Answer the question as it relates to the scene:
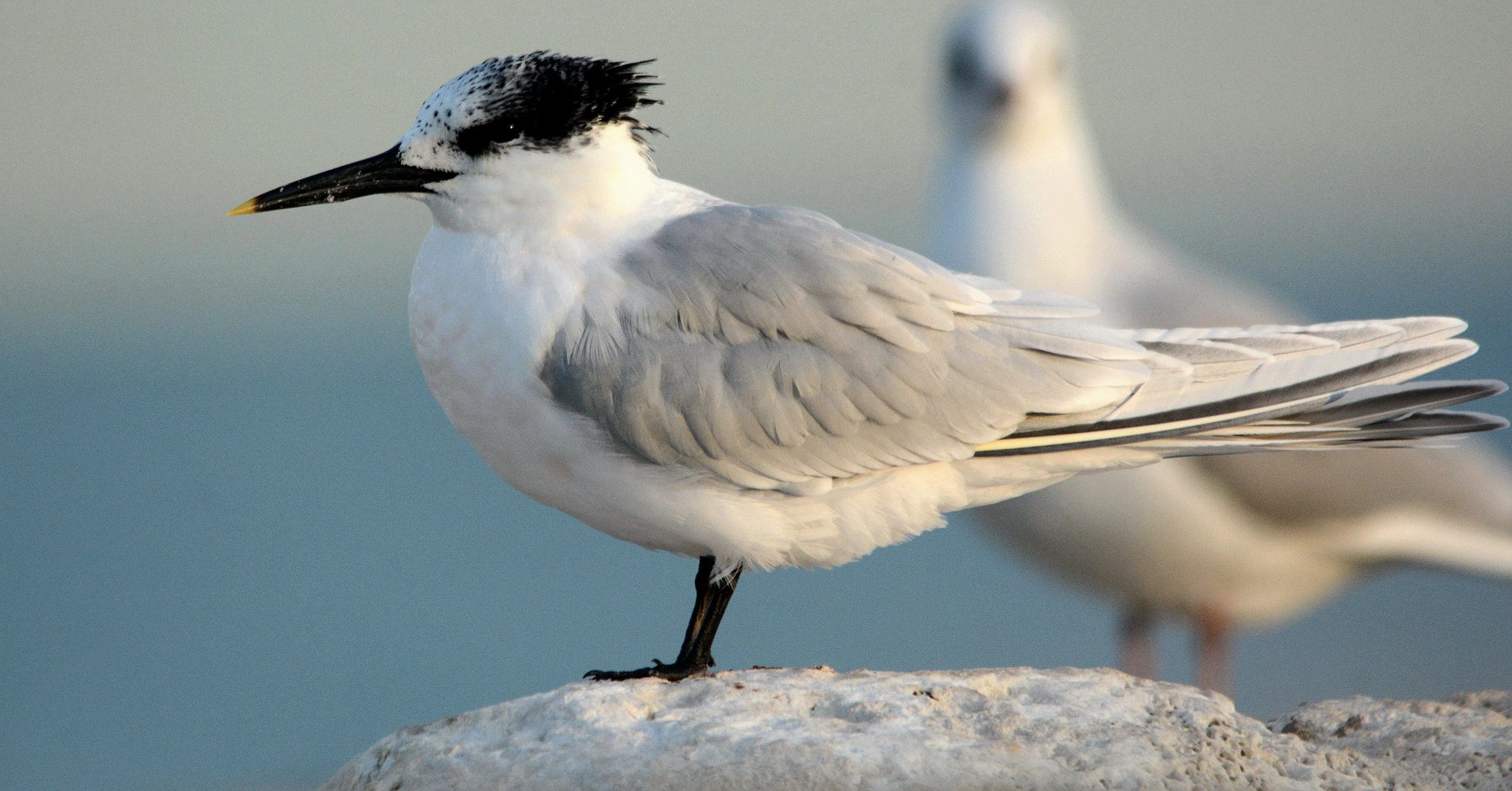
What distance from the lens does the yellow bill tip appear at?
3.66 m

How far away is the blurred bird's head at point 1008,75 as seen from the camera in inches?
246

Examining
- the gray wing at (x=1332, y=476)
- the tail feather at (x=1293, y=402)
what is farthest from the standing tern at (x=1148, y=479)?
the tail feather at (x=1293, y=402)

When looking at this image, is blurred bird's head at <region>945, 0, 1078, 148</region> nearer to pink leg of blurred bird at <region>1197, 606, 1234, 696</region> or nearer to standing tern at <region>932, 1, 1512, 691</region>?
standing tern at <region>932, 1, 1512, 691</region>

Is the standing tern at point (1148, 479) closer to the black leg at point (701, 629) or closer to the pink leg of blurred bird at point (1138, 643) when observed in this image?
the pink leg of blurred bird at point (1138, 643)

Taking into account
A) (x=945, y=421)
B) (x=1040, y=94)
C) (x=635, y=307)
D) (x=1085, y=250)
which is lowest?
(x=945, y=421)

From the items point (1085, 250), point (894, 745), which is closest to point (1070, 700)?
point (894, 745)

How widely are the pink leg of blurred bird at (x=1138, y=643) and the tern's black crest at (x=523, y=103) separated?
409 cm

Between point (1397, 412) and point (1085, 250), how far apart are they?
271 cm

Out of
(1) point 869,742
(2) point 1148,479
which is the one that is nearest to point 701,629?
(1) point 869,742

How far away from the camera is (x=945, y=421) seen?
3537 mm

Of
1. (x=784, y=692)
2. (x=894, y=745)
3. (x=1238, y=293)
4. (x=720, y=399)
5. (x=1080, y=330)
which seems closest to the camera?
(x=894, y=745)

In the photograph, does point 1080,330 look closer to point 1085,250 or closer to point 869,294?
point 869,294

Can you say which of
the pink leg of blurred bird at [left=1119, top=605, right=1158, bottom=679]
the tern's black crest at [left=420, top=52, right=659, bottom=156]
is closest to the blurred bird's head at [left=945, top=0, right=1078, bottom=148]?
the pink leg of blurred bird at [left=1119, top=605, right=1158, bottom=679]

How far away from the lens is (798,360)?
352 centimetres
